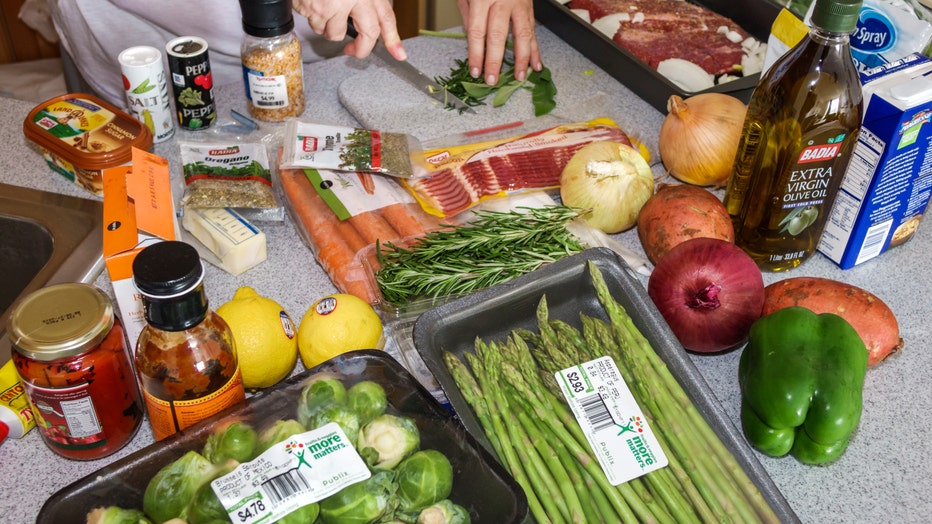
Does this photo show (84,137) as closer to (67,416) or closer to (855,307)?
(67,416)

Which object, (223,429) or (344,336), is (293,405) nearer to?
(223,429)

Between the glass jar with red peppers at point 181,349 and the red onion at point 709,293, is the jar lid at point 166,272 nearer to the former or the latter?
the glass jar with red peppers at point 181,349

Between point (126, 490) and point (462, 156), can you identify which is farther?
point (462, 156)

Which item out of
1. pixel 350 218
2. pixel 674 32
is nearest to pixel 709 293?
pixel 350 218

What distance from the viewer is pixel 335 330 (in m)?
1.06

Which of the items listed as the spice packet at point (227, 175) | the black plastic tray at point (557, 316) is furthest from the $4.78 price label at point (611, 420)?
the spice packet at point (227, 175)

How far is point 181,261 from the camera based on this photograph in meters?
0.78

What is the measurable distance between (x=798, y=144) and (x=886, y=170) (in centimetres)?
16

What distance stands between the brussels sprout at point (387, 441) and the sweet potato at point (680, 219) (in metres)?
0.56

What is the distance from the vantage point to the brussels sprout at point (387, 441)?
32.9 inches

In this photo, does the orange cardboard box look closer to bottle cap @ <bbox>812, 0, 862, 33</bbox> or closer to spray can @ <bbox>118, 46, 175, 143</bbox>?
spray can @ <bbox>118, 46, 175, 143</bbox>

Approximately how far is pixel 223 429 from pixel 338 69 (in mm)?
1080

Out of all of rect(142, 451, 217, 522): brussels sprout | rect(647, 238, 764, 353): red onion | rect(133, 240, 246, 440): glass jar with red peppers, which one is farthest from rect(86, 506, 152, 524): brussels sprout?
rect(647, 238, 764, 353): red onion

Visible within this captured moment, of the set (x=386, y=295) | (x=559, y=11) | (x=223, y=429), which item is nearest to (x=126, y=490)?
(x=223, y=429)
